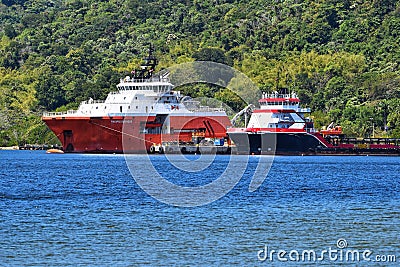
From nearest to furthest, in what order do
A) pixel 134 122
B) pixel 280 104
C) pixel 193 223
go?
pixel 193 223 → pixel 280 104 → pixel 134 122

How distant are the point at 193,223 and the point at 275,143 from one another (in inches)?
2389

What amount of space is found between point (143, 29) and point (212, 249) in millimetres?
165074

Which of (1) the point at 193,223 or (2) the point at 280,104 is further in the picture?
(2) the point at 280,104

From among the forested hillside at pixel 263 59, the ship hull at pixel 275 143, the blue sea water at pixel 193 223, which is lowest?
the blue sea water at pixel 193 223

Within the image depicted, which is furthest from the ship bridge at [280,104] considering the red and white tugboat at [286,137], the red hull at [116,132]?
the red hull at [116,132]

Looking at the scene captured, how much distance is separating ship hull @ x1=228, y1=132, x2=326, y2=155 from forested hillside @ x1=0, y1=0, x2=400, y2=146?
804 inches

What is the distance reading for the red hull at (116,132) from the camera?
A: 103562 mm

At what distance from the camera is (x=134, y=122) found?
104m

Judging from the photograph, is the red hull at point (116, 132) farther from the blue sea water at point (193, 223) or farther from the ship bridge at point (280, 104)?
the blue sea water at point (193, 223)

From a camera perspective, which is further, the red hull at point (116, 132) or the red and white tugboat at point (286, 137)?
the red hull at point (116, 132)

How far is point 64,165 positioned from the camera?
82.1 metres

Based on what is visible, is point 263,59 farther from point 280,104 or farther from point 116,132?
point 116,132

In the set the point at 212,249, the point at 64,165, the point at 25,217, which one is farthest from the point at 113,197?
the point at 64,165

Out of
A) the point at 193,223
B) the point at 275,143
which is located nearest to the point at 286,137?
the point at 275,143
